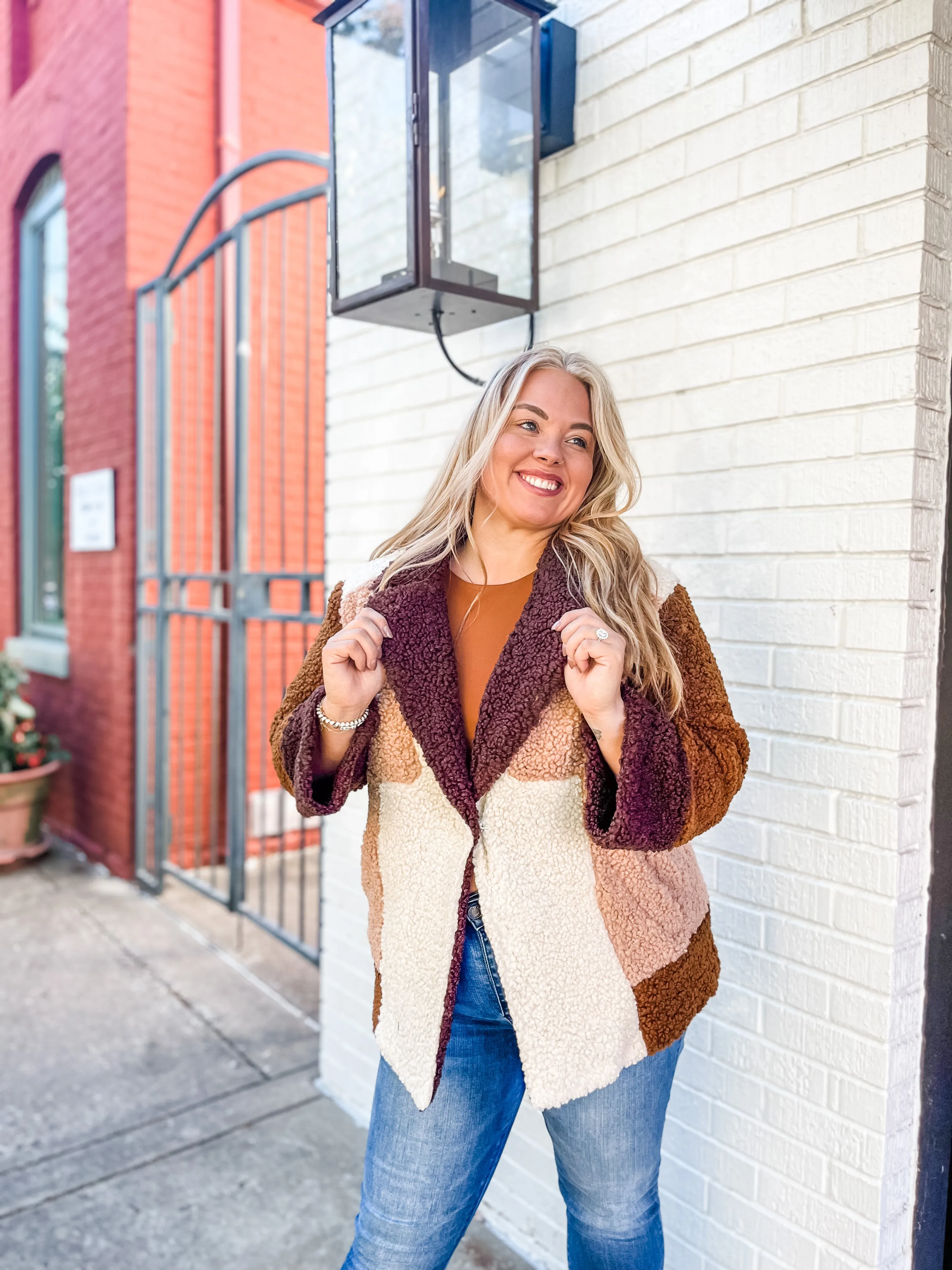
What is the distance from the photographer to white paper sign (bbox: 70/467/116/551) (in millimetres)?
4758

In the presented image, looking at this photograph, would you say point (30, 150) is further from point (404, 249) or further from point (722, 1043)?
point (722, 1043)

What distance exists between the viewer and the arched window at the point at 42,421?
5855 millimetres

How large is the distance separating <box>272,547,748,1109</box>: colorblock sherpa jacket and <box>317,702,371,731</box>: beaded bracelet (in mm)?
17

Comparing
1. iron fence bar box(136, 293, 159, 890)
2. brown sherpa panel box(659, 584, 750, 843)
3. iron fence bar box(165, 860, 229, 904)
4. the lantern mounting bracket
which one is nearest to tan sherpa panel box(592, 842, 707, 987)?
brown sherpa panel box(659, 584, 750, 843)

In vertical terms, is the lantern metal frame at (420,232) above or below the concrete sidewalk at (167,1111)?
above

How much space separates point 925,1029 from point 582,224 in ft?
5.58

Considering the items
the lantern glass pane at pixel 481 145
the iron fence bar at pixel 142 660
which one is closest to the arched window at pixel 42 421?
the iron fence bar at pixel 142 660

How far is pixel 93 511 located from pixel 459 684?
13.3 feet

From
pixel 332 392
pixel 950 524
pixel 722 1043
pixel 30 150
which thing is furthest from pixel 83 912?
pixel 30 150

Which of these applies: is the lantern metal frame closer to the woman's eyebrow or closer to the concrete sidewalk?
the woman's eyebrow

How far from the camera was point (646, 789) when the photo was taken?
4.19 feet

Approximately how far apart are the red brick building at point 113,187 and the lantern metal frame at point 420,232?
2.79m

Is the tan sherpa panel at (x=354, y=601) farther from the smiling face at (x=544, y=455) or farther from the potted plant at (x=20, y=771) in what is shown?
the potted plant at (x=20, y=771)

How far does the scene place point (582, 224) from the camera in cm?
203
